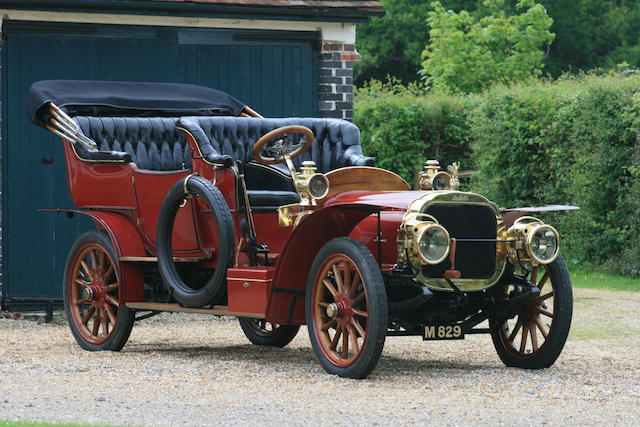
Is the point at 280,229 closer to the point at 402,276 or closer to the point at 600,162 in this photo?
the point at 402,276

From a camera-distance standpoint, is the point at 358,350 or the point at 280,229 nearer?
the point at 358,350

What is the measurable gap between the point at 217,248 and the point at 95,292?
4.02 ft

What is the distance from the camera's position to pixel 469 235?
298 inches

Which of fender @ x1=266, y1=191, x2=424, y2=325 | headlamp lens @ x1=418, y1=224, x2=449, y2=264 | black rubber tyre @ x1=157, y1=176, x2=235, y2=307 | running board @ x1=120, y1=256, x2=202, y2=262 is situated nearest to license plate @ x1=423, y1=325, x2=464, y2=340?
headlamp lens @ x1=418, y1=224, x2=449, y2=264

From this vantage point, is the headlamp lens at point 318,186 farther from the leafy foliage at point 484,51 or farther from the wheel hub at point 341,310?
the leafy foliage at point 484,51

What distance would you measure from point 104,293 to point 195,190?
137 cm

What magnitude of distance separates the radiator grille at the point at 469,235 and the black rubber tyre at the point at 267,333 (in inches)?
78.0

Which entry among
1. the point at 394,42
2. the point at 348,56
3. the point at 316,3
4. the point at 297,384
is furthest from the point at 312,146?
the point at 394,42

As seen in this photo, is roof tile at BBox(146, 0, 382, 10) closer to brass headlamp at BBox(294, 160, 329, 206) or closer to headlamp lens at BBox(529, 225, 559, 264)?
brass headlamp at BBox(294, 160, 329, 206)

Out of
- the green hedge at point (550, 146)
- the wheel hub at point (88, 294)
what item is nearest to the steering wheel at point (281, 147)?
the wheel hub at point (88, 294)

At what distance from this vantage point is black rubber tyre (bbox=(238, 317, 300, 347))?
9266 millimetres

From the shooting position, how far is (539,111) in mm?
15984

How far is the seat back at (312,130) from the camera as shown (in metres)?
9.56

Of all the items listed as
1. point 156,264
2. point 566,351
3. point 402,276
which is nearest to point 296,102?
point 156,264
